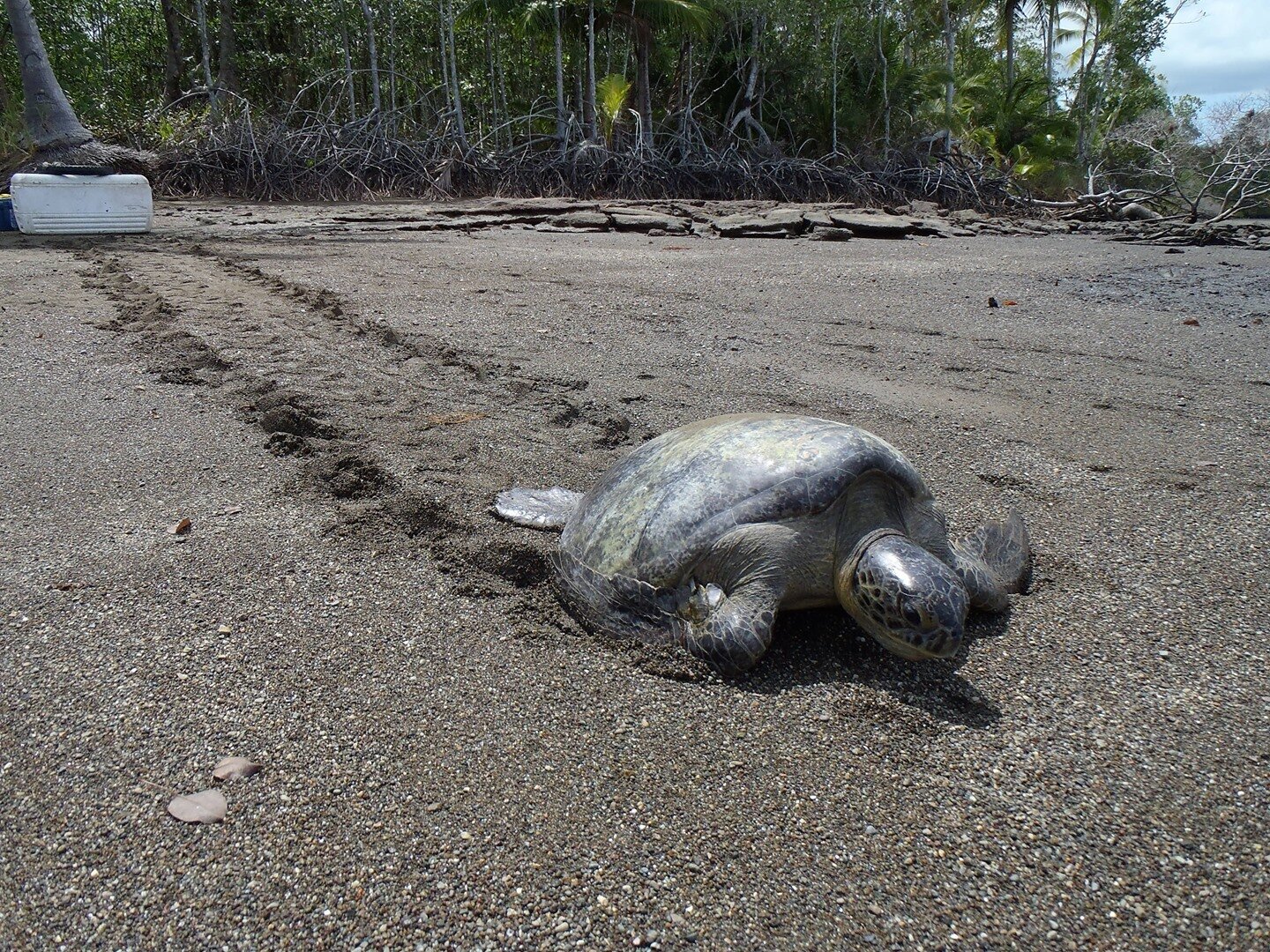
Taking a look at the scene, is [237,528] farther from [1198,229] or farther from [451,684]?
[1198,229]

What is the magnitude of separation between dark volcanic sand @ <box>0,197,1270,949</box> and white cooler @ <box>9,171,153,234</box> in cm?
592

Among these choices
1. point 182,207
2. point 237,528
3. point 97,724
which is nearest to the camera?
point 97,724

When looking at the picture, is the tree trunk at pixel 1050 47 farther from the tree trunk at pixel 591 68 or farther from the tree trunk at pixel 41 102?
the tree trunk at pixel 41 102

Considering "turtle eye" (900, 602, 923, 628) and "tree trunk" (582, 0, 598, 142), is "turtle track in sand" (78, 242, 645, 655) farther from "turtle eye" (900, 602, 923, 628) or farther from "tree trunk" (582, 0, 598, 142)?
"tree trunk" (582, 0, 598, 142)

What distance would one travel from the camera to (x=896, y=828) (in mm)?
1621

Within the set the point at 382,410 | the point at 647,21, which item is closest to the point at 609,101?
the point at 647,21

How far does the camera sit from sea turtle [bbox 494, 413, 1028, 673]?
2023mm

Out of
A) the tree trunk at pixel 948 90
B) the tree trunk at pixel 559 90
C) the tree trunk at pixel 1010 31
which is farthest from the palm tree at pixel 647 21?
the tree trunk at pixel 1010 31

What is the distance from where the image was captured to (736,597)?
83.4 inches

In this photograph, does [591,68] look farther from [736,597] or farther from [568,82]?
[736,597]

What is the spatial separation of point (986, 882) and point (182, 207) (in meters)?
14.4

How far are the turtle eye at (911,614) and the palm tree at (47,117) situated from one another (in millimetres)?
13703

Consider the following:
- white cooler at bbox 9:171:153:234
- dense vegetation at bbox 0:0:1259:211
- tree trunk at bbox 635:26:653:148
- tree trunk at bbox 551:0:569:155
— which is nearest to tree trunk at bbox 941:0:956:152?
dense vegetation at bbox 0:0:1259:211

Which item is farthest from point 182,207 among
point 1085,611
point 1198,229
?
point 1198,229
